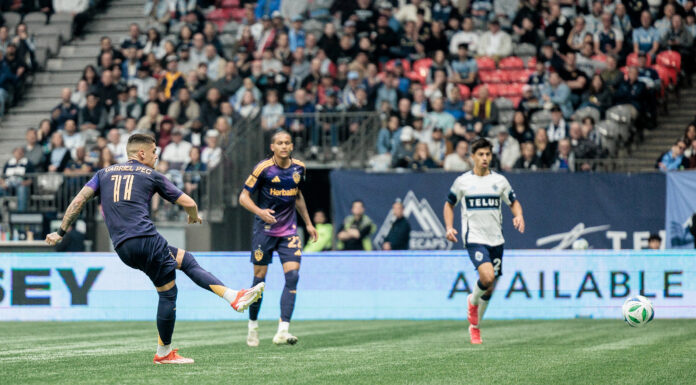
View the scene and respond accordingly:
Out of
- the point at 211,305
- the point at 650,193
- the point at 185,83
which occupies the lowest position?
the point at 211,305

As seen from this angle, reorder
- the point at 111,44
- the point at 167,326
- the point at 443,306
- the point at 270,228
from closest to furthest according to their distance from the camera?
the point at 167,326 < the point at 270,228 < the point at 443,306 < the point at 111,44

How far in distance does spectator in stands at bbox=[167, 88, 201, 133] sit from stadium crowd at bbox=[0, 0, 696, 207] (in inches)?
1.2

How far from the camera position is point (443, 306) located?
1795 centimetres

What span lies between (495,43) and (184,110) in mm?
7123

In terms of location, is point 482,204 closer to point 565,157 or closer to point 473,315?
point 473,315

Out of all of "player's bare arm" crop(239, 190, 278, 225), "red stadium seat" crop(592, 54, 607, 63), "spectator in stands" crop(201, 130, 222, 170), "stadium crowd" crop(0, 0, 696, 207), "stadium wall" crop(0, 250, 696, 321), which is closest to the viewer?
"player's bare arm" crop(239, 190, 278, 225)

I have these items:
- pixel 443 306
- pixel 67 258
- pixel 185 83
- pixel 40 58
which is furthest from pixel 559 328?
pixel 40 58

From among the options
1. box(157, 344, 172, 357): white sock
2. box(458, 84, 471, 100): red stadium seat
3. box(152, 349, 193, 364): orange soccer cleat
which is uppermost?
box(458, 84, 471, 100): red stadium seat

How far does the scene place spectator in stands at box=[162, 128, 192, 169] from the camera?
2358 centimetres

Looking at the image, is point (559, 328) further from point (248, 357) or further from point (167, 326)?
point (167, 326)

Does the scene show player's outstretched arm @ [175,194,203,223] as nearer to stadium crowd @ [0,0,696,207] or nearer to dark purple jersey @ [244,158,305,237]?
dark purple jersey @ [244,158,305,237]

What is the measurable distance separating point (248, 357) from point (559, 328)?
5882mm

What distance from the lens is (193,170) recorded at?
23125 millimetres

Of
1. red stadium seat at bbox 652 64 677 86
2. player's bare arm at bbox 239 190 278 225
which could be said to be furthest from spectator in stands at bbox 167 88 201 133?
player's bare arm at bbox 239 190 278 225
